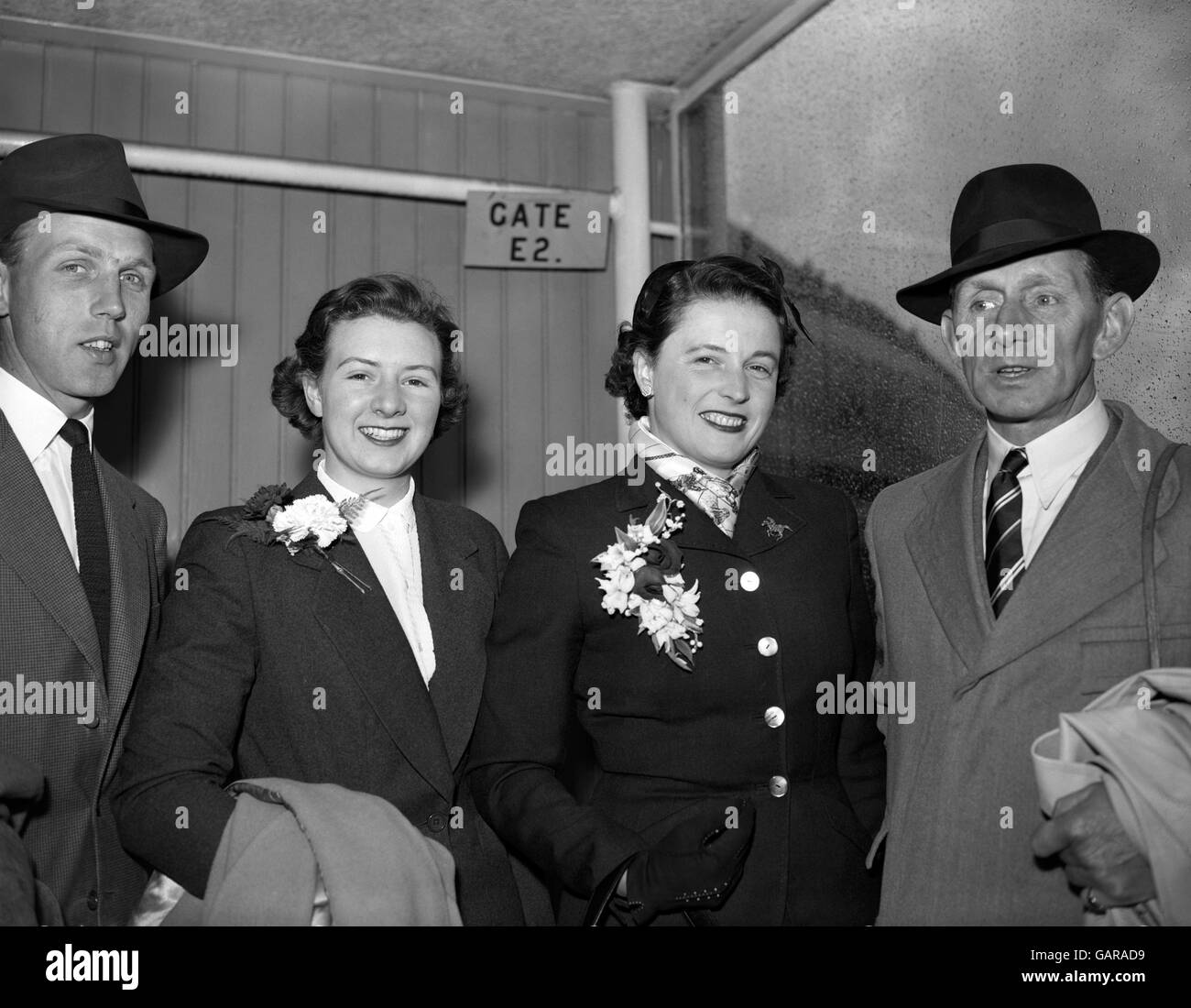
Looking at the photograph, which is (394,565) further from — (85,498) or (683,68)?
(683,68)

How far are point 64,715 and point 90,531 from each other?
37 cm

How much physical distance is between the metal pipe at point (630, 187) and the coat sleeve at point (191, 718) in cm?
199

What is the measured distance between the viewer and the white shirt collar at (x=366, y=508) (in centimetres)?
237

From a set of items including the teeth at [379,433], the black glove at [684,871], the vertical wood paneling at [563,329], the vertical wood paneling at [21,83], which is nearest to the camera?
the black glove at [684,871]

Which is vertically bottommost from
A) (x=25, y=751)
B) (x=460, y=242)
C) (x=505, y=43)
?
(x=25, y=751)

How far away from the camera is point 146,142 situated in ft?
11.7

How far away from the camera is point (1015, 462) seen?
7.11 ft

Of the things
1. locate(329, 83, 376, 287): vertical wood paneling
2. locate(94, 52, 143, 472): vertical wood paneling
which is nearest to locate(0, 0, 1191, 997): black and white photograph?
locate(94, 52, 143, 472): vertical wood paneling

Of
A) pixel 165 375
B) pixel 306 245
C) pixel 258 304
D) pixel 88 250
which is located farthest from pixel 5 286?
pixel 306 245

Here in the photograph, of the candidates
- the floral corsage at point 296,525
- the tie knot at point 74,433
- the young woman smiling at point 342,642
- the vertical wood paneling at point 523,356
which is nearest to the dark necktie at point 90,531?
the tie knot at point 74,433

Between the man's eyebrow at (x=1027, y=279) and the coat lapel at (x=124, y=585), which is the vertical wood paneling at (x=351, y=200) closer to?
the coat lapel at (x=124, y=585)

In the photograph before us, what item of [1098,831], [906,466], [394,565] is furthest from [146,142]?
[1098,831]

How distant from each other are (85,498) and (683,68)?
7.70 feet

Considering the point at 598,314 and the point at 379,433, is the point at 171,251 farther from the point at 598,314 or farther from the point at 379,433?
the point at 598,314
